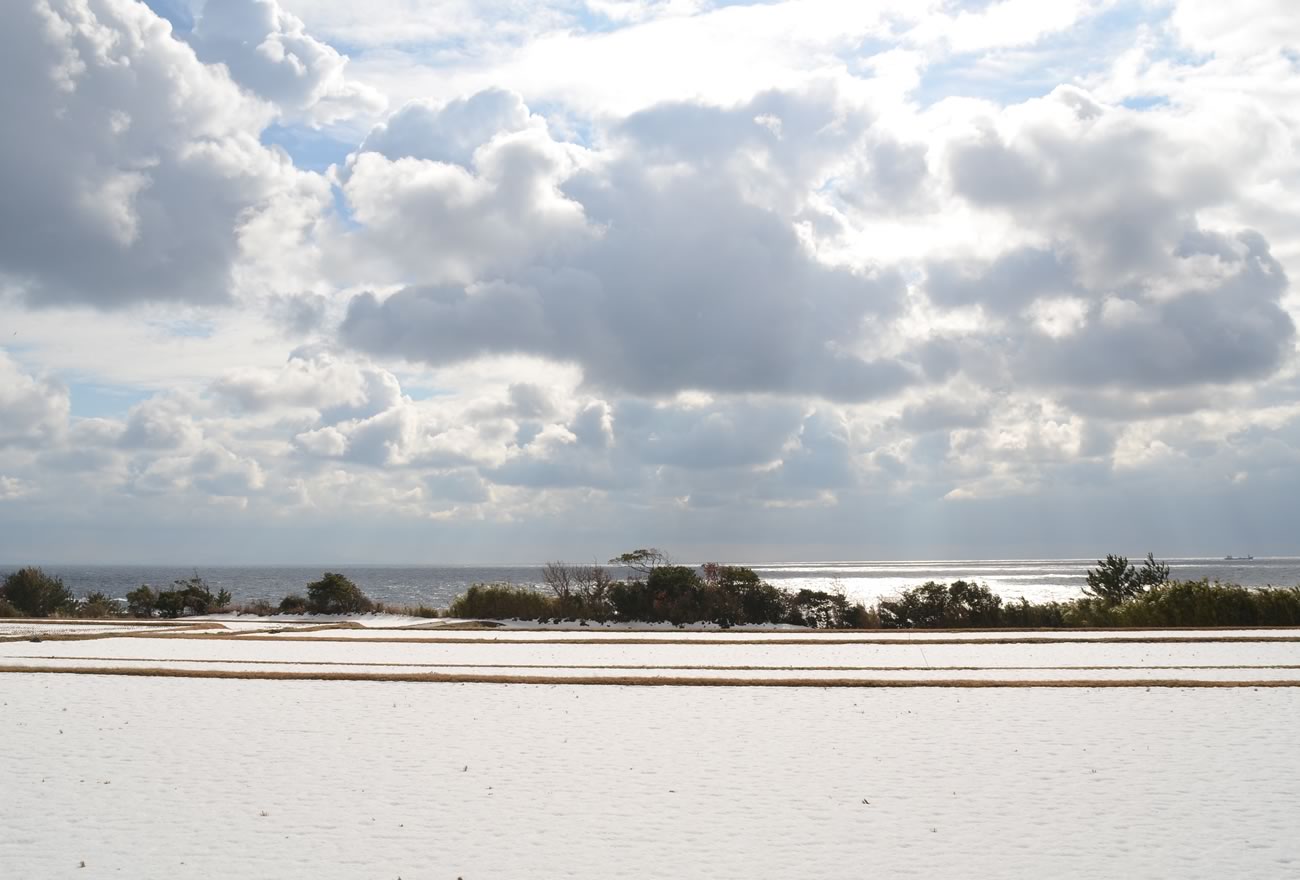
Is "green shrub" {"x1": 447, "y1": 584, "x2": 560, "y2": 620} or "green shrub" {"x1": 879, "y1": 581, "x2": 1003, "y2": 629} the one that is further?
"green shrub" {"x1": 447, "y1": 584, "x2": 560, "y2": 620}

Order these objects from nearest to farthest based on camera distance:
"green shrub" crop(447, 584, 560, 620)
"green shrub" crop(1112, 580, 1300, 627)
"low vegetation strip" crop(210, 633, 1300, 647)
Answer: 1. "low vegetation strip" crop(210, 633, 1300, 647)
2. "green shrub" crop(1112, 580, 1300, 627)
3. "green shrub" crop(447, 584, 560, 620)

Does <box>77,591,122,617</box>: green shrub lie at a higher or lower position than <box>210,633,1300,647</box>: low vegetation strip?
higher

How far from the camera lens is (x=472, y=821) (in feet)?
27.3

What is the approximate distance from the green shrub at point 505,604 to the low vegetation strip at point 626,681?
15.9 metres

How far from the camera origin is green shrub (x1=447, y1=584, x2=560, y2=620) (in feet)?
110

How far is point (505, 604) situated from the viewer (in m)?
34.0

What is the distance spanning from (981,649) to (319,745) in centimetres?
1479

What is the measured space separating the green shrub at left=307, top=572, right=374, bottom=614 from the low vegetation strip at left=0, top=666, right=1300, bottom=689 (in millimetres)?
19178

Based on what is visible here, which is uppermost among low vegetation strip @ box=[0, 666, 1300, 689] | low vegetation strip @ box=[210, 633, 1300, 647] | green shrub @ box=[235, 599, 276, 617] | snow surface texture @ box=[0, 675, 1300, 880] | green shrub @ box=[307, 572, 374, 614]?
green shrub @ box=[307, 572, 374, 614]

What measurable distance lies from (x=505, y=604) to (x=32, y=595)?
18.6 meters

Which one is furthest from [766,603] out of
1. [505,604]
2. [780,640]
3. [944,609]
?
[505,604]

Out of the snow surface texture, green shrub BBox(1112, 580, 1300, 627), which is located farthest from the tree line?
the snow surface texture

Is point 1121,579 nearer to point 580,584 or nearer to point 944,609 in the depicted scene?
point 944,609

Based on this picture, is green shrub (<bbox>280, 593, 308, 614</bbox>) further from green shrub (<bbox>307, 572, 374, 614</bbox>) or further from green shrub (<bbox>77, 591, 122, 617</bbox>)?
green shrub (<bbox>77, 591, 122, 617</bbox>)
